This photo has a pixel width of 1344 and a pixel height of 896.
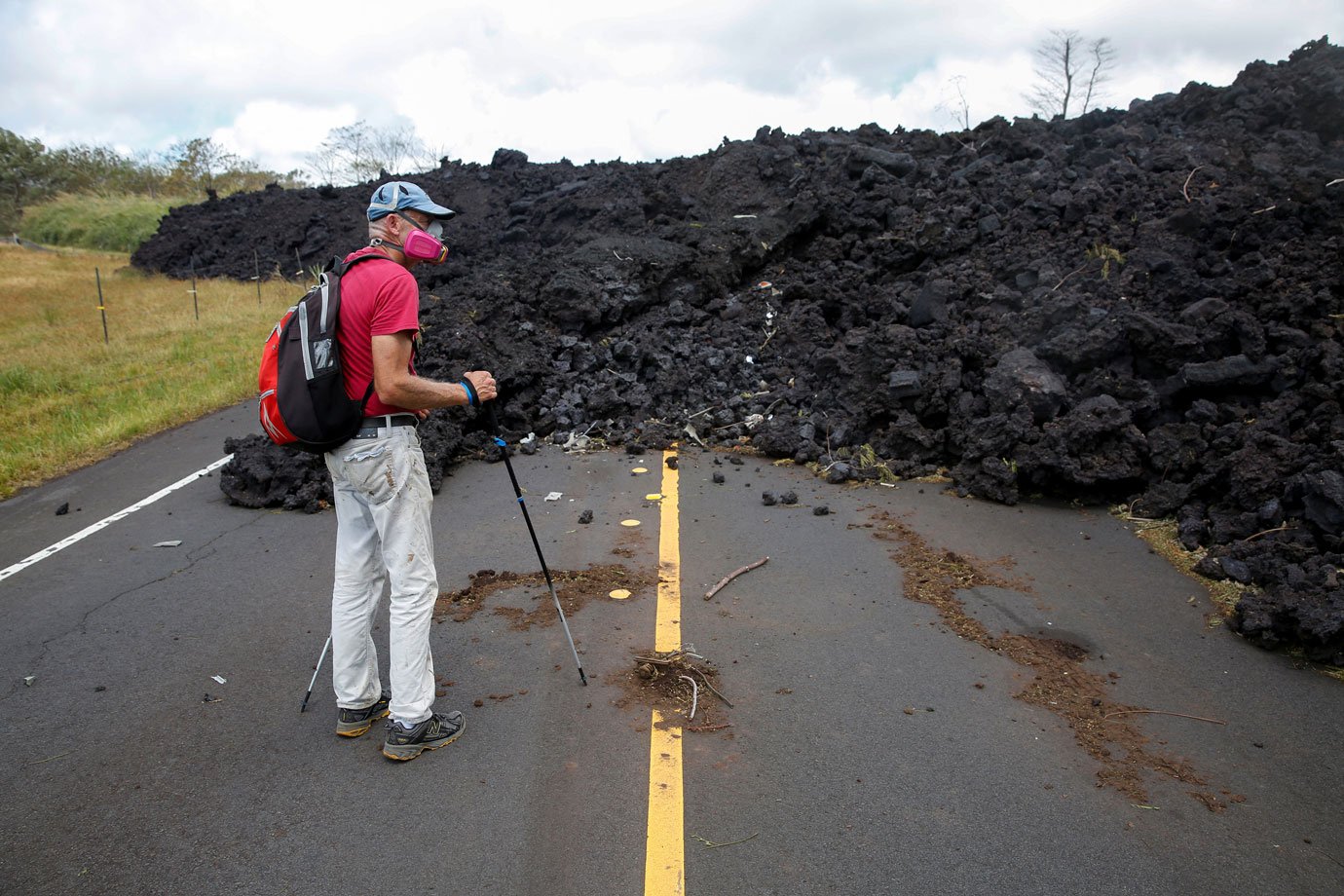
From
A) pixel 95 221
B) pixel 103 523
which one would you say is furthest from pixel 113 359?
pixel 95 221

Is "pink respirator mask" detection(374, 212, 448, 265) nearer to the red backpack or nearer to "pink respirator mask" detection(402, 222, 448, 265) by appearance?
"pink respirator mask" detection(402, 222, 448, 265)

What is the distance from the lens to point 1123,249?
977 cm

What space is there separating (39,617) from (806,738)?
4.81 metres

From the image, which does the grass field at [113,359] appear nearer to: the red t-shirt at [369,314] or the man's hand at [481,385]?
the red t-shirt at [369,314]

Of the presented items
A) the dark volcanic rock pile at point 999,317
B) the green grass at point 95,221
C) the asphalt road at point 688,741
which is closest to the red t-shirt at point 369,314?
the asphalt road at point 688,741

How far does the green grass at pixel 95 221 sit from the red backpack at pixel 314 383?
43.3 metres

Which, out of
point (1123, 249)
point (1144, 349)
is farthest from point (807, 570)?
point (1123, 249)

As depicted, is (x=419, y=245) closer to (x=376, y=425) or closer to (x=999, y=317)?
(x=376, y=425)

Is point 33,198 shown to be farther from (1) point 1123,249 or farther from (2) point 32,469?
(1) point 1123,249

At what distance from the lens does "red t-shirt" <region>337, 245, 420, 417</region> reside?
361 cm

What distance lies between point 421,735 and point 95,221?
1974 inches

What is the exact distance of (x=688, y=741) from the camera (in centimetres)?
391

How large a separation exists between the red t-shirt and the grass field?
6.89m

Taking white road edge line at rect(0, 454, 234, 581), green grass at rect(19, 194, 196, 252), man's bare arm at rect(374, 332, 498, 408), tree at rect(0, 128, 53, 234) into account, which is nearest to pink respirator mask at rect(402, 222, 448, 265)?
man's bare arm at rect(374, 332, 498, 408)
